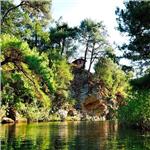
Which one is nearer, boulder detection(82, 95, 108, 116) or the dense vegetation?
the dense vegetation

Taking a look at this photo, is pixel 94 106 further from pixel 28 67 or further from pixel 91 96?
pixel 28 67

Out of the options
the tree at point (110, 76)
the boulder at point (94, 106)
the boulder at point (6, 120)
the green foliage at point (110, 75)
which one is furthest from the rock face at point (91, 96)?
the boulder at point (6, 120)

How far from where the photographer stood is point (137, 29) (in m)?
33.5

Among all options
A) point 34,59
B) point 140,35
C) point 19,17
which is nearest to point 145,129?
point 140,35

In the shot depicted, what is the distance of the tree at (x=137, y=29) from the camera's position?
31.7 metres

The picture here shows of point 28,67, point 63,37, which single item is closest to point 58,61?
point 63,37

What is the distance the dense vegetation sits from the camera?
108 ft

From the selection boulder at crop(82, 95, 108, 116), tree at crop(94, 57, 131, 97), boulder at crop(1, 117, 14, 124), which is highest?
tree at crop(94, 57, 131, 97)

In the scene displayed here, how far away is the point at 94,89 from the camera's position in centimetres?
8038

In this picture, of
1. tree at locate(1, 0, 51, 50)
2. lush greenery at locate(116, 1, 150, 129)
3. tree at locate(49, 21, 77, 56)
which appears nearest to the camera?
lush greenery at locate(116, 1, 150, 129)

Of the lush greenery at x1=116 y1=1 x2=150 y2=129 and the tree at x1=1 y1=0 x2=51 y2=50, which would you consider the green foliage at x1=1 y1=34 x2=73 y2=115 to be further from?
the tree at x1=1 y1=0 x2=51 y2=50

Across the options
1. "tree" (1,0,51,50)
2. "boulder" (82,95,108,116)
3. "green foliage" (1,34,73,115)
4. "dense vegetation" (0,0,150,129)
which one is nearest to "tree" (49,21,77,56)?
"dense vegetation" (0,0,150,129)

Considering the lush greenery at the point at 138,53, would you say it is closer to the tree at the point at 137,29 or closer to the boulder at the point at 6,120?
the tree at the point at 137,29

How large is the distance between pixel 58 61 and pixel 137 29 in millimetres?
35481
